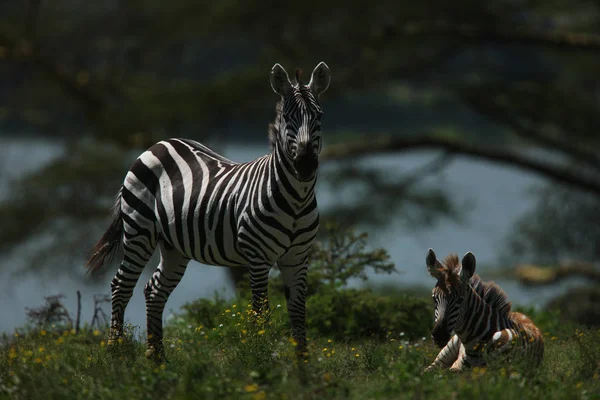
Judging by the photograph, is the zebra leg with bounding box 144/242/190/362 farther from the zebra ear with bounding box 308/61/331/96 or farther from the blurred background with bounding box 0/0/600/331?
the blurred background with bounding box 0/0/600/331

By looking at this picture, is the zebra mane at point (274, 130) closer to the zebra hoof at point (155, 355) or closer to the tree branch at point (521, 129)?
the zebra hoof at point (155, 355)

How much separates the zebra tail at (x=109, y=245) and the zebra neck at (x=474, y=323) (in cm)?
318

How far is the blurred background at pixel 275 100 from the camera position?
16.2 metres

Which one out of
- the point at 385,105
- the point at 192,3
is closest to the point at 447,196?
the point at 192,3

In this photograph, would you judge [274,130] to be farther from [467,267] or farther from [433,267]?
[467,267]

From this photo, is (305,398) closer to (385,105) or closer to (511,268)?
(511,268)

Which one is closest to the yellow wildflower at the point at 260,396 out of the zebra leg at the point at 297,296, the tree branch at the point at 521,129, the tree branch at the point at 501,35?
the zebra leg at the point at 297,296

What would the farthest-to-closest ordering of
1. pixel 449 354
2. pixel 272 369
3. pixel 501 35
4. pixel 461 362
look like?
pixel 501 35 → pixel 449 354 → pixel 461 362 → pixel 272 369

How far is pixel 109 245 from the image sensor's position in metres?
7.54

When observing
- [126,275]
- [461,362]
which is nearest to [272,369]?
[461,362]

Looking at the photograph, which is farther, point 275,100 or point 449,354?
point 275,100

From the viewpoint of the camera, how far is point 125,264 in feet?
23.3

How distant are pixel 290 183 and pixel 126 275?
190cm

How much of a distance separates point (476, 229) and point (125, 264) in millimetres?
15656
